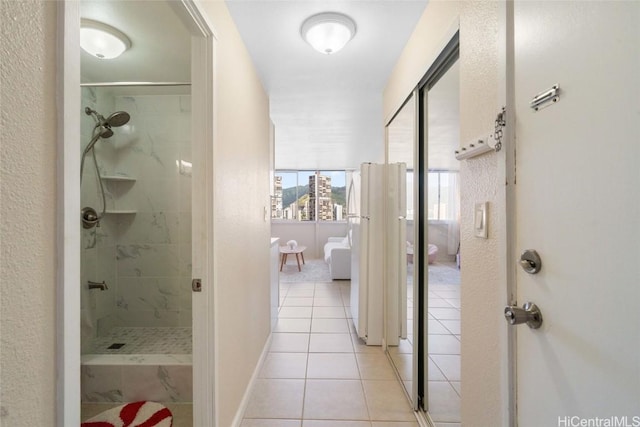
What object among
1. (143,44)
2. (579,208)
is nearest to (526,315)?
(579,208)

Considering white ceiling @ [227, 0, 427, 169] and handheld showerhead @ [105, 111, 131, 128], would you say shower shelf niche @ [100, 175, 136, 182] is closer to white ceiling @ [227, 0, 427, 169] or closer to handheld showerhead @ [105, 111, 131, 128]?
handheld showerhead @ [105, 111, 131, 128]

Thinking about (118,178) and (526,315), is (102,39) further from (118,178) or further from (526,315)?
(526,315)

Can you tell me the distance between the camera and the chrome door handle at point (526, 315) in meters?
0.68

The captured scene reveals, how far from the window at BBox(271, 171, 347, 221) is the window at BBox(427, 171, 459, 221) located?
600 cm

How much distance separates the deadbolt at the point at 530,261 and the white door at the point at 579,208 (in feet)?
0.05

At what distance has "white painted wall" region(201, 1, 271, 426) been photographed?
1332 millimetres

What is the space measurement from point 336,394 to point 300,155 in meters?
4.54

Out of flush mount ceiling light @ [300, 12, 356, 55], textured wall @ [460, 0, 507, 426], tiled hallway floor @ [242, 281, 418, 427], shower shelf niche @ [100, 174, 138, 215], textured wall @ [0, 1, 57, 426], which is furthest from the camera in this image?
shower shelf niche @ [100, 174, 138, 215]

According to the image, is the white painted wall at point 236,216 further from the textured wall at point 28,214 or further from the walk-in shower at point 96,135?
the walk-in shower at point 96,135

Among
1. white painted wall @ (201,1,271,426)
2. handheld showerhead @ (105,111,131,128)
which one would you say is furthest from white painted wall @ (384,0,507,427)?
handheld showerhead @ (105,111,131,128)

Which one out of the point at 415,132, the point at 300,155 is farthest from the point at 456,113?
the point at 300,155

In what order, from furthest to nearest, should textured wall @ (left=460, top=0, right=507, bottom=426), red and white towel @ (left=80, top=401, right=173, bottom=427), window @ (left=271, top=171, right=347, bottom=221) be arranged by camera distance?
1. window @ (left=271, top=171, right=347, bottom=221)
2. red and white towel @ (left=80, top=401, right=173, bottom=427)
3. textured wall @ (left=460, top=0, right=507, bottom=426)

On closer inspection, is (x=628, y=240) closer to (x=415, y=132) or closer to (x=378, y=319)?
(x=415, y=132)

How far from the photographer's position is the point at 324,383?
1967 mm
